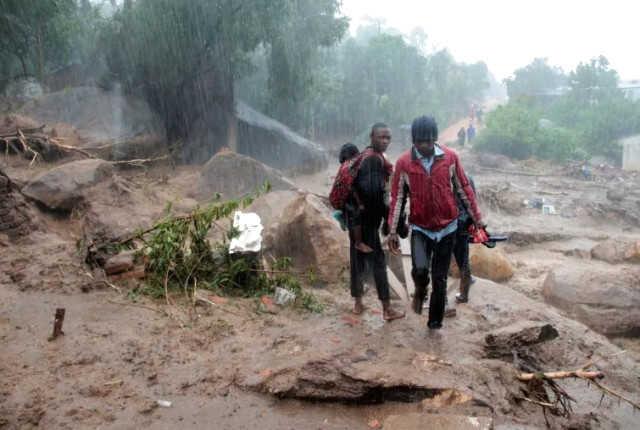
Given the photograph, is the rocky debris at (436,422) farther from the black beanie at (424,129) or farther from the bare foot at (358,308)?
the black beanie at (424,129)

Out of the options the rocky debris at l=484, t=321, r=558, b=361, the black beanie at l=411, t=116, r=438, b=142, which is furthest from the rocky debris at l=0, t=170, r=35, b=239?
the rocky debris at l=484, t=321, r=558, b=361

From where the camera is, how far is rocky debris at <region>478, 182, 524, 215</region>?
13625 mm

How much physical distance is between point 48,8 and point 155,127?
12.2 feet

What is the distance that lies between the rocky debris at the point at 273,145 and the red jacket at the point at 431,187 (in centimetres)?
1310

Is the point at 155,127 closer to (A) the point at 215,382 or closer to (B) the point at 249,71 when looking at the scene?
(B) the point at 249,71

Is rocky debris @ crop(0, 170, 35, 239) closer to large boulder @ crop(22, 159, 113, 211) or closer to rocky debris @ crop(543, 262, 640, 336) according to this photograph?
large boulder @ crop(22, 159, 113, 211)

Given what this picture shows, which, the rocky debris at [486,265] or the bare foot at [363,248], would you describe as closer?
the bare foot at [363,248]

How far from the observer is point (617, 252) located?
28.5ft

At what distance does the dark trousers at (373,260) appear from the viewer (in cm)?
407

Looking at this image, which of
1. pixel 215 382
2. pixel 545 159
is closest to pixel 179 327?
pixel 215 382

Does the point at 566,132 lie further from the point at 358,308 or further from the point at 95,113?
the point at 358,308

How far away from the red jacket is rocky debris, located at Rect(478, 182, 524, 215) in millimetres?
10652

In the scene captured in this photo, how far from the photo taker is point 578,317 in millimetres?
5531

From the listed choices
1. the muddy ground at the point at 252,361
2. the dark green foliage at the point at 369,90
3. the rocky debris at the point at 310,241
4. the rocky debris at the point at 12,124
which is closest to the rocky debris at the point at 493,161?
the dark green foliage at the point at 369,90
